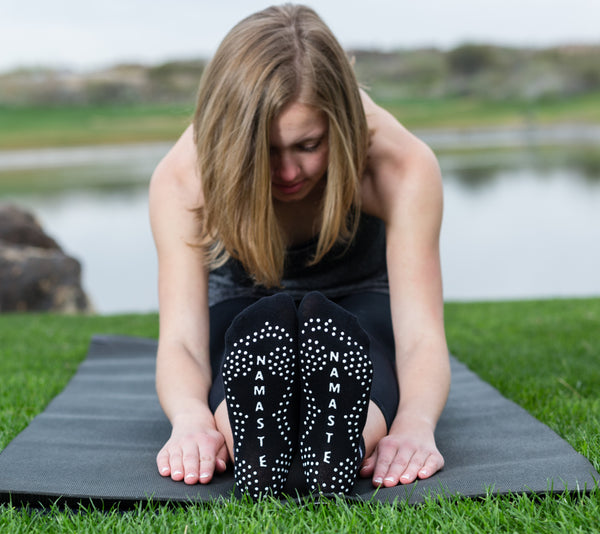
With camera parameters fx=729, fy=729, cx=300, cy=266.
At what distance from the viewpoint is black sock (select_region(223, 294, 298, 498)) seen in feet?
4.00

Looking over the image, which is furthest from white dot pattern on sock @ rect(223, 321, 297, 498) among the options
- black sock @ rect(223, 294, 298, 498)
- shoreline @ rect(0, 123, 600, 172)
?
shoreline @ rect(0, 123, 600, 172)

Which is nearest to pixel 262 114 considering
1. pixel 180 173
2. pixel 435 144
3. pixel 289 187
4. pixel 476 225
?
pixel 289 187

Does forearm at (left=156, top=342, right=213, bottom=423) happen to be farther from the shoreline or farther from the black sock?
the shoreline

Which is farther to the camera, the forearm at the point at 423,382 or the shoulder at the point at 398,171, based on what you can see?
the shoulder at the point at 398,171

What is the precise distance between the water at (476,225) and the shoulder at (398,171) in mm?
3760

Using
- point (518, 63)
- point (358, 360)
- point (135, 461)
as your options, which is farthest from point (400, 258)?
point (518, 63)

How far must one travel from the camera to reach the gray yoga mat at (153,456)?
1213mm

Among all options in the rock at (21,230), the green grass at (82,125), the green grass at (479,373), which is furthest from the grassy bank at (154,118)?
the green grass at (479,373)

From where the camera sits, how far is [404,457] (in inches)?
50.8

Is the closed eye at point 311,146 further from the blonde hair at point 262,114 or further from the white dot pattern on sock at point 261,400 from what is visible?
the white dot pattern on sock at point 261,400

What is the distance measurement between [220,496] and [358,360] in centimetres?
33

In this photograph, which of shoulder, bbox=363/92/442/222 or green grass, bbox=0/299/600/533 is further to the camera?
shoulder, bbox=363/92/442/222

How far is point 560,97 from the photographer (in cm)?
2806

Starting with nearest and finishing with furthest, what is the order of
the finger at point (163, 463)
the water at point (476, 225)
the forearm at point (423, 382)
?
the finger at point (163, 463), the forearm at point (423, 382), the water at point (476, 225)
